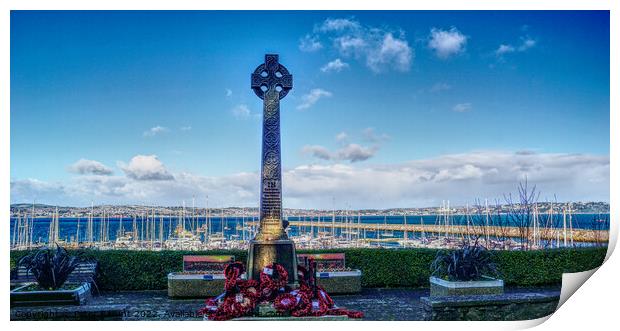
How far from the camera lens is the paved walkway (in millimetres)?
9445

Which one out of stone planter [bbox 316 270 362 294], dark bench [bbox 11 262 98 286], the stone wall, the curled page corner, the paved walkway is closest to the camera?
the stone wall

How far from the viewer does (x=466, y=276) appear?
10.6m

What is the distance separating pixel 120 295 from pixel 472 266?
295 inches

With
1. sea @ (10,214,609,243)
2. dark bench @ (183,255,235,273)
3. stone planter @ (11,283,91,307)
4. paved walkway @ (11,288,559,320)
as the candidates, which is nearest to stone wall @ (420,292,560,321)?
paved walkway @ (11,288,559,320)

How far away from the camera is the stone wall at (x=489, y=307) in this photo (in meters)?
7.60

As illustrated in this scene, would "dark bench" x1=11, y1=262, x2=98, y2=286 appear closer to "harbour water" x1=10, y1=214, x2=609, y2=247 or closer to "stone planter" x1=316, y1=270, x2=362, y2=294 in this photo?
"harbour water" x1=10, y1=214, x2=609, y2=247

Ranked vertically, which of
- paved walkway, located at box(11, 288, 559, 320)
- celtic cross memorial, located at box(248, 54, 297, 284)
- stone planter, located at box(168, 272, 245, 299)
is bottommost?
paved walkway, located at box(11, 288, 559, 320)

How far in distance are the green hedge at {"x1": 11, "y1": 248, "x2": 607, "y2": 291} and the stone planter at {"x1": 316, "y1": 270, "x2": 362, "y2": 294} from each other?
938mm

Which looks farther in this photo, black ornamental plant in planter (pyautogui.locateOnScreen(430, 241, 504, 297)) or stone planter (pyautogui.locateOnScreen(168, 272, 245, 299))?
stone planter (pyautogui.locateOnScreen(168, 272, 245, 299))

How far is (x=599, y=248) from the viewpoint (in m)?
12.5

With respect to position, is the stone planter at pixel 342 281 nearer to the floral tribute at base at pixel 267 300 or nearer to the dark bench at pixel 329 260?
the dark bench at pixel 329 260

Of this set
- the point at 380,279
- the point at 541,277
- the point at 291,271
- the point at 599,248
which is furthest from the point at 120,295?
the point at 599,248

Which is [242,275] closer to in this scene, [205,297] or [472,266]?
[205,297]

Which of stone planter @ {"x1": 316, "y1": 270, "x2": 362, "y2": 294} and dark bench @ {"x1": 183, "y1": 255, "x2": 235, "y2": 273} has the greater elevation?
dark bench @ {"x1": 183, "y1": 255, "x2": 235, "y2": 273}
